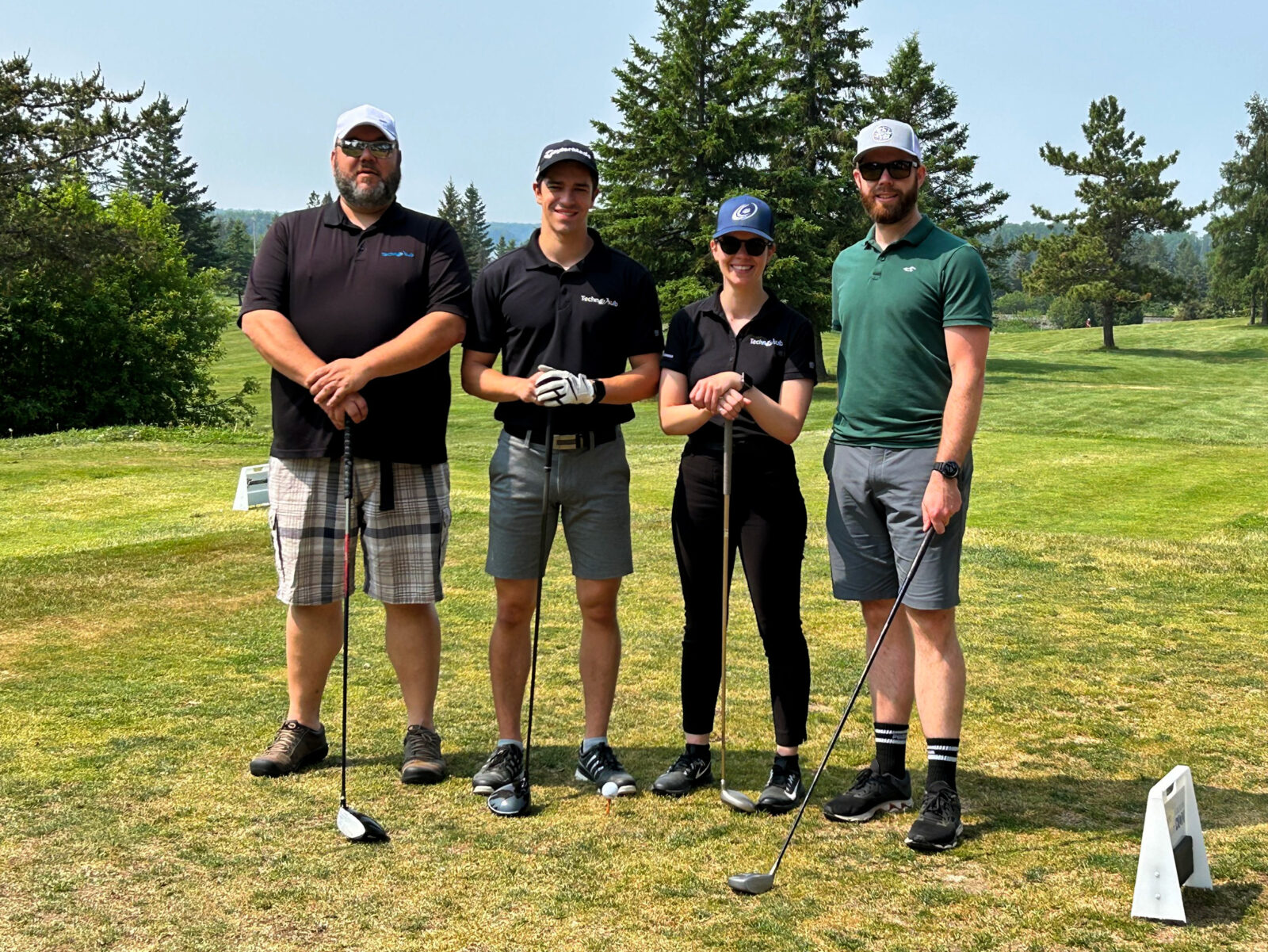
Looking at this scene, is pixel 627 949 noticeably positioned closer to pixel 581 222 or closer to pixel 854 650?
pixel 581 222

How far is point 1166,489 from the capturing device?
562 inches

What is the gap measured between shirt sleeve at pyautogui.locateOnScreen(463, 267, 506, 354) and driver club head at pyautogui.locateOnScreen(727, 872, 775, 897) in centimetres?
198

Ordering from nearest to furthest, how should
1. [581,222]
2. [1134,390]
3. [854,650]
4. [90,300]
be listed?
1. [581,222]
2. [854,650]
3. [90,300]
4. [1134,390]

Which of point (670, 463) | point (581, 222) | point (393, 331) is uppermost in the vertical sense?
point (581, 222)

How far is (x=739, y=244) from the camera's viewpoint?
13.8 ft

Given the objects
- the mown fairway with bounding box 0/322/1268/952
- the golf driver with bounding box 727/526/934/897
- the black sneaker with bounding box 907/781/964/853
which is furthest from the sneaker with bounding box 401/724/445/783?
the black sneaker with bounding box 907/781/964/853

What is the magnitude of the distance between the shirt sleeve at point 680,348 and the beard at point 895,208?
2.43 ft

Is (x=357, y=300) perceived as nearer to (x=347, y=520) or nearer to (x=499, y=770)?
(x=347, y=520)

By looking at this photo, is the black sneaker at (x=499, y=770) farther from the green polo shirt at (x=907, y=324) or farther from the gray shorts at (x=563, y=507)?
the green polo shirt at (x=907, y=324)

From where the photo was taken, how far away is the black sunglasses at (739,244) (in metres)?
4.19

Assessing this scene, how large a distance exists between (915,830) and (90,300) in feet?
98.1

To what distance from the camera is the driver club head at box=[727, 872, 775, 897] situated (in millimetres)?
3447

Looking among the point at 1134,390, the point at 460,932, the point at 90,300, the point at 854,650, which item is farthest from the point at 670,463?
the point at 1134,390

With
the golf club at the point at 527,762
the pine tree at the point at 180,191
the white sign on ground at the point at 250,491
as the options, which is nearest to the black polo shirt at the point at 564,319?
the golf club at the point at 527,762
